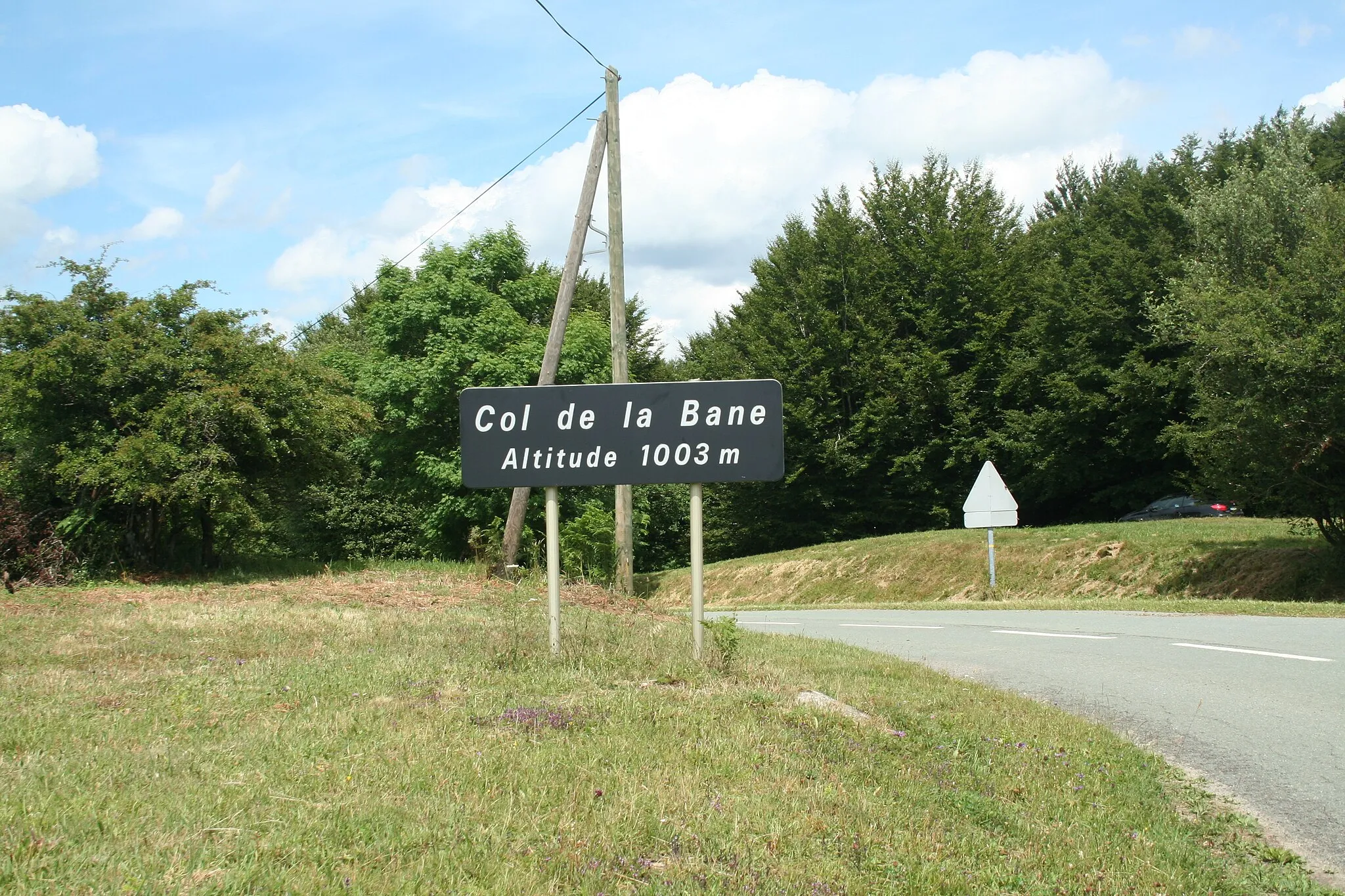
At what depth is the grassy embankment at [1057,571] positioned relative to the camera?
23609 millimetres

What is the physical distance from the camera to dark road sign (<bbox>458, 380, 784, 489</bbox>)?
9070 mm

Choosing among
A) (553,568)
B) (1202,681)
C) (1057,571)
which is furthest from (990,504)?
(553,568)

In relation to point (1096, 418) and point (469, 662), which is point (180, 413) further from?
point (1096, 418)

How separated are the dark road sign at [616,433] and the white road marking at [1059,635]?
651 cm

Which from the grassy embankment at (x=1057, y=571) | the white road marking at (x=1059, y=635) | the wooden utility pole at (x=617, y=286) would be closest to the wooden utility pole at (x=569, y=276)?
the wooden utility pole at (x=617, y=286)

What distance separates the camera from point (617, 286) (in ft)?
65.7

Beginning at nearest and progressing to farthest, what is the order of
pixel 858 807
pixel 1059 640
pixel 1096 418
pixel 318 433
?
Result: 1. pixel 858 807
2. pixel 1059 640
3. pixel 318 433
4. pixel 1096 418

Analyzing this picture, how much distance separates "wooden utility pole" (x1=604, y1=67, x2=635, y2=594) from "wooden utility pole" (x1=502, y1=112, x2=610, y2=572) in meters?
0.29

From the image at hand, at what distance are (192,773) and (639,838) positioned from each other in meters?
2.35

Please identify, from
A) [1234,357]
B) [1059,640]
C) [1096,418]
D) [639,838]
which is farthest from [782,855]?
[1096,418]

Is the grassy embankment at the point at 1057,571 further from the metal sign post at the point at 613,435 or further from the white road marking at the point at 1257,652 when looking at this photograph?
the metal sign post at the point at 613,435

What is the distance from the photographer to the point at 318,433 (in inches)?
738

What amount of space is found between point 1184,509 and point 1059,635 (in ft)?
93.6

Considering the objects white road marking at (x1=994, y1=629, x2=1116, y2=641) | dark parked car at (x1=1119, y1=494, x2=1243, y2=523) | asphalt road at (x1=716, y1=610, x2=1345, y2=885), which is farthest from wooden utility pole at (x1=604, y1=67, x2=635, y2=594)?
dark parked car at (x1=1119, y1=494, x2=1243, y2=523)
